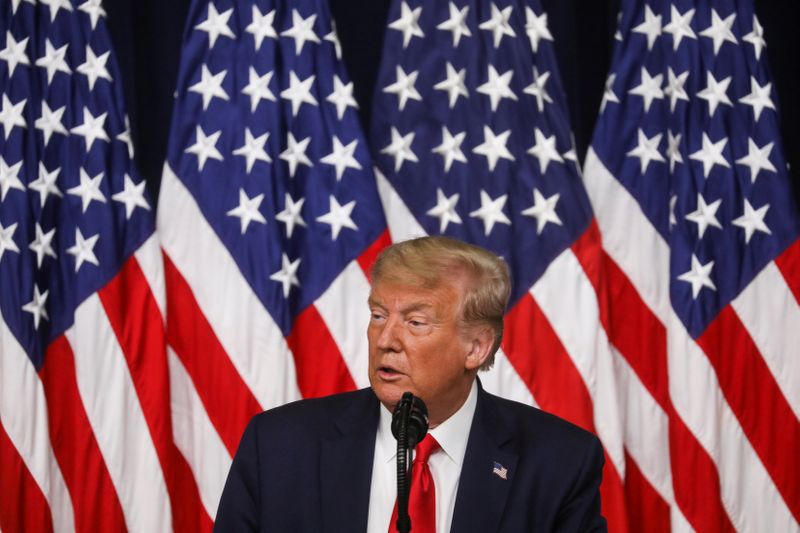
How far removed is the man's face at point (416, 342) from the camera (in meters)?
2.61

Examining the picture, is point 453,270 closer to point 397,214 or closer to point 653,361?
point 397,214

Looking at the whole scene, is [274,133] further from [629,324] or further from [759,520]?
[759,520]

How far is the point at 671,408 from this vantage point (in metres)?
4.48

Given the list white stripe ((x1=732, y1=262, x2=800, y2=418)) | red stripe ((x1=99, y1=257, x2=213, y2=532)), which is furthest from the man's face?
white stripe ((x1=732, y1=262, x2=800, y2=418))

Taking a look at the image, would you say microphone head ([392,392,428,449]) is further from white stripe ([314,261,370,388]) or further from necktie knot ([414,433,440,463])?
white stripe ([314,261,370,388])

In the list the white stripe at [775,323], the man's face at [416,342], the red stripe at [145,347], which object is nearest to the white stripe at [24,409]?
the red stripe at [145,347]

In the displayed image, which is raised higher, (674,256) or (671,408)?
(674,256)

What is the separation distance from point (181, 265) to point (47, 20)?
107 centimetres

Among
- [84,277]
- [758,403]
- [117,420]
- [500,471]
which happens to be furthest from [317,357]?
[758,403]

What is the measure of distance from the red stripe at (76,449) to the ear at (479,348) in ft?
6.13

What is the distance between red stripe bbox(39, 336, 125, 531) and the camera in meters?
3.97

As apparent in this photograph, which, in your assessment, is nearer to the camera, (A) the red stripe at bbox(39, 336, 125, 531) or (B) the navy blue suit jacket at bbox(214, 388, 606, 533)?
(B) the navy blue suit jacket at bbox(214, 388, 606, 533)

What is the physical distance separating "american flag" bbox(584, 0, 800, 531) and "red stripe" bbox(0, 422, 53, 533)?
93.9 inches

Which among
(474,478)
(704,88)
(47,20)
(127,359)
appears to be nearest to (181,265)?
(127,359)
